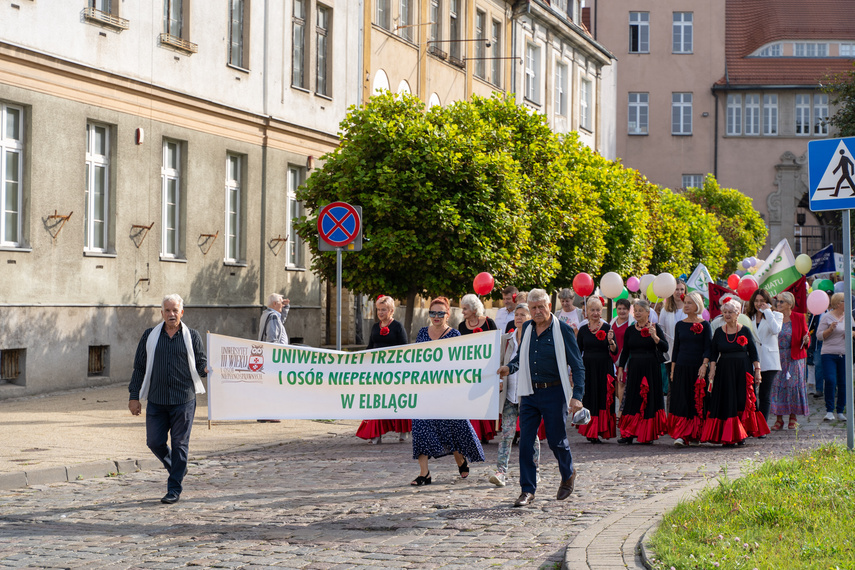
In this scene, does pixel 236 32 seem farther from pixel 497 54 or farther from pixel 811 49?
pixel 811 49

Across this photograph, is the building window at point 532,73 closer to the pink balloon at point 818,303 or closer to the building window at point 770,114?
the pink balloon at point 818,303

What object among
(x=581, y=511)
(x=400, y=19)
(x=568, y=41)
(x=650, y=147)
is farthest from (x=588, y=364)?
(x=650, y=147)

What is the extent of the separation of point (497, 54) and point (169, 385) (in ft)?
102

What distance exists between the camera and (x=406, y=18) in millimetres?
32656

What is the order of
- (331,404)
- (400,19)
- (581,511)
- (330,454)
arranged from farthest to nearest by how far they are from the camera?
(400,19) → (330,454) → (331,404) → (581,511)

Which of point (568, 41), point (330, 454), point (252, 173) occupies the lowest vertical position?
point (330, 454)

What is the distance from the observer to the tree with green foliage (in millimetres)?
55375

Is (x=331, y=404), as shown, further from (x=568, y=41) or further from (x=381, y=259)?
(x=568, y=41)

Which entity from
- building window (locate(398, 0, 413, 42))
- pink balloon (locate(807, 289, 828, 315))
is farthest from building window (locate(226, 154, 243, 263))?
pink balloon (locate(807, 289, 828, 315))

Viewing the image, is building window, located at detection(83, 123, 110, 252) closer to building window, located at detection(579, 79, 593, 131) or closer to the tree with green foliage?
building window, located at detection(579, 79, 593, 131)

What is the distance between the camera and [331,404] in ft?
37.6

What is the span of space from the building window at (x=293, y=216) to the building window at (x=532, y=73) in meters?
17.2

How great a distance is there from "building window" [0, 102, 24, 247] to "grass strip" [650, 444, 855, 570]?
42.6 ft

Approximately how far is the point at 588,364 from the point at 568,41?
114ft
